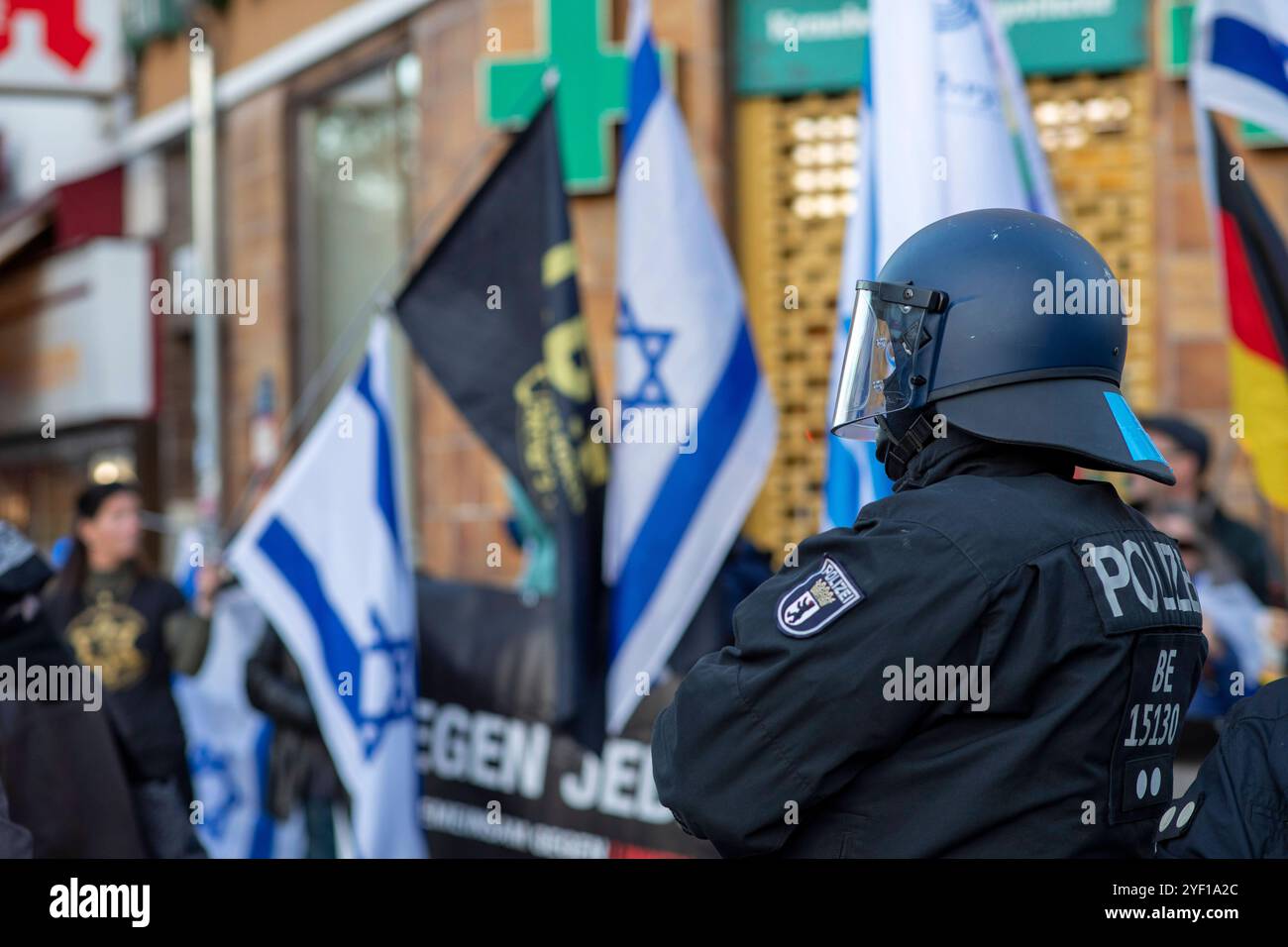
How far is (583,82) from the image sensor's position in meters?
8.49

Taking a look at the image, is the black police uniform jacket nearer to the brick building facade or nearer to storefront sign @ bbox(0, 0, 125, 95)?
the brick building facade

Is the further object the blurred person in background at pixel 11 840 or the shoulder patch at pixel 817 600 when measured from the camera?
the blurred person in background at pixel 11 840

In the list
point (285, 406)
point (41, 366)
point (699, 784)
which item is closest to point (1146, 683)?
point (699, 784)

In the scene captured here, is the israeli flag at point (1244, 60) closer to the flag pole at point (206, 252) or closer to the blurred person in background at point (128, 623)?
the blurred person in background at point (128, 623)

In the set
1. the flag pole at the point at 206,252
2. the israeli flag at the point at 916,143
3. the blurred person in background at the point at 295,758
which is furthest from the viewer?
the flag pole at the point at 206,252

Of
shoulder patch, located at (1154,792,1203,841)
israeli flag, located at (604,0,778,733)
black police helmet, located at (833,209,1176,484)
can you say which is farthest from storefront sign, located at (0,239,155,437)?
shoulder patch, located at (1154,792,1203,841)

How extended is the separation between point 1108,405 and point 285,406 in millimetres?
9490

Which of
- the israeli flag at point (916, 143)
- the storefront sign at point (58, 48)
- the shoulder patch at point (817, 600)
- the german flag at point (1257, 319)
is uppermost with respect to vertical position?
the storefront sign at point (58, 48)

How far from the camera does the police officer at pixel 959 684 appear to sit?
2018 mm

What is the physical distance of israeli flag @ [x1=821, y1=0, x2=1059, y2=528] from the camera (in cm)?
418

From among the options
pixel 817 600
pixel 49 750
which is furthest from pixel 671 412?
pixel 817 600

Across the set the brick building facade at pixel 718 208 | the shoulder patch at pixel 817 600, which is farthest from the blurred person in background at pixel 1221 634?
the shoulder patch at pixel 817 600

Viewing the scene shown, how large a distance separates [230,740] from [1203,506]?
13.0 ft

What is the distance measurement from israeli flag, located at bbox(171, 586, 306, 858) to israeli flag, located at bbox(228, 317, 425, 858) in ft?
3.93
